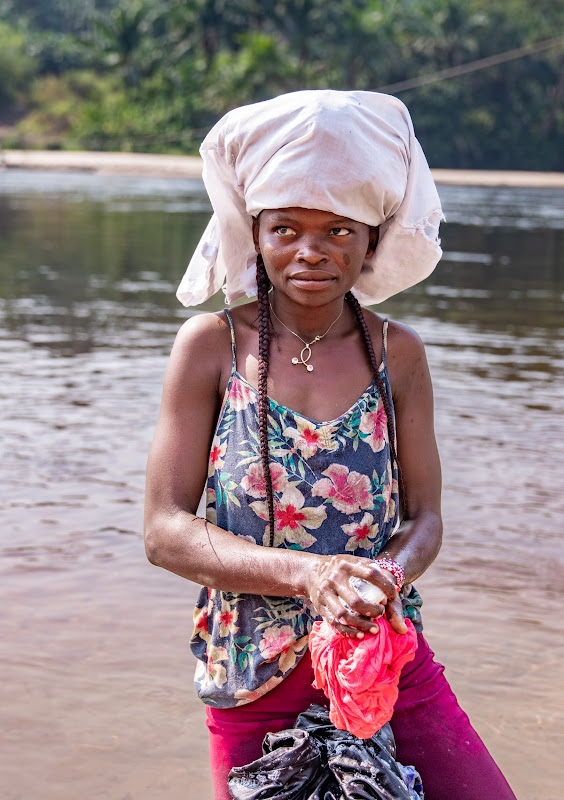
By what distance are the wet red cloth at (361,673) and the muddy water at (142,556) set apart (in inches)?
53.1

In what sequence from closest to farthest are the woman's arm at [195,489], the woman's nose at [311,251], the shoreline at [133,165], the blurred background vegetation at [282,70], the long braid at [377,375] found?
the woman's arm at [195,489]
the woman's nose at [311,251]
the long braid at [377,375]
the shoreline at [133,165]
the blurred background vegetation at [282,70]

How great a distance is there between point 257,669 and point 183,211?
22242 millimetres

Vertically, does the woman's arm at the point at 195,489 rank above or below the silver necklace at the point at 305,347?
below

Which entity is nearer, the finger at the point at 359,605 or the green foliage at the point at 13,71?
the finger at the point at 359,605

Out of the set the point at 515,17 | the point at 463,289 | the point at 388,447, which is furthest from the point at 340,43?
the point at 388,447

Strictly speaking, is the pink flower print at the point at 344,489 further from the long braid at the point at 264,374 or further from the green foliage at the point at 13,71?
the green foliage at the point at 13,71

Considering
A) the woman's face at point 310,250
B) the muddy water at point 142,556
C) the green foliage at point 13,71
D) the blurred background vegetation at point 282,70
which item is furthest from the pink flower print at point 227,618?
Answer: the green foliage at point 13,71

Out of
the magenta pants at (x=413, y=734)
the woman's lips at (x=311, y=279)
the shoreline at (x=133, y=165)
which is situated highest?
the shoreline at (x=133, y=165)

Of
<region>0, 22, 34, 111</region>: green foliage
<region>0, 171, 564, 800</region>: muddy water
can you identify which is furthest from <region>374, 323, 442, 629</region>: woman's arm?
<region>0, 22, 34, 111</region>: green foliage

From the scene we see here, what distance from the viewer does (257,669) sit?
6.27 ft

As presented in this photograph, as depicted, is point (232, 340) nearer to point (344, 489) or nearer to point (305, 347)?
point (305, 347)

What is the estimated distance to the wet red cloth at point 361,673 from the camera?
5.46 feet

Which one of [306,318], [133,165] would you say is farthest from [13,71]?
[306,318]

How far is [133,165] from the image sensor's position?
40625 mm
